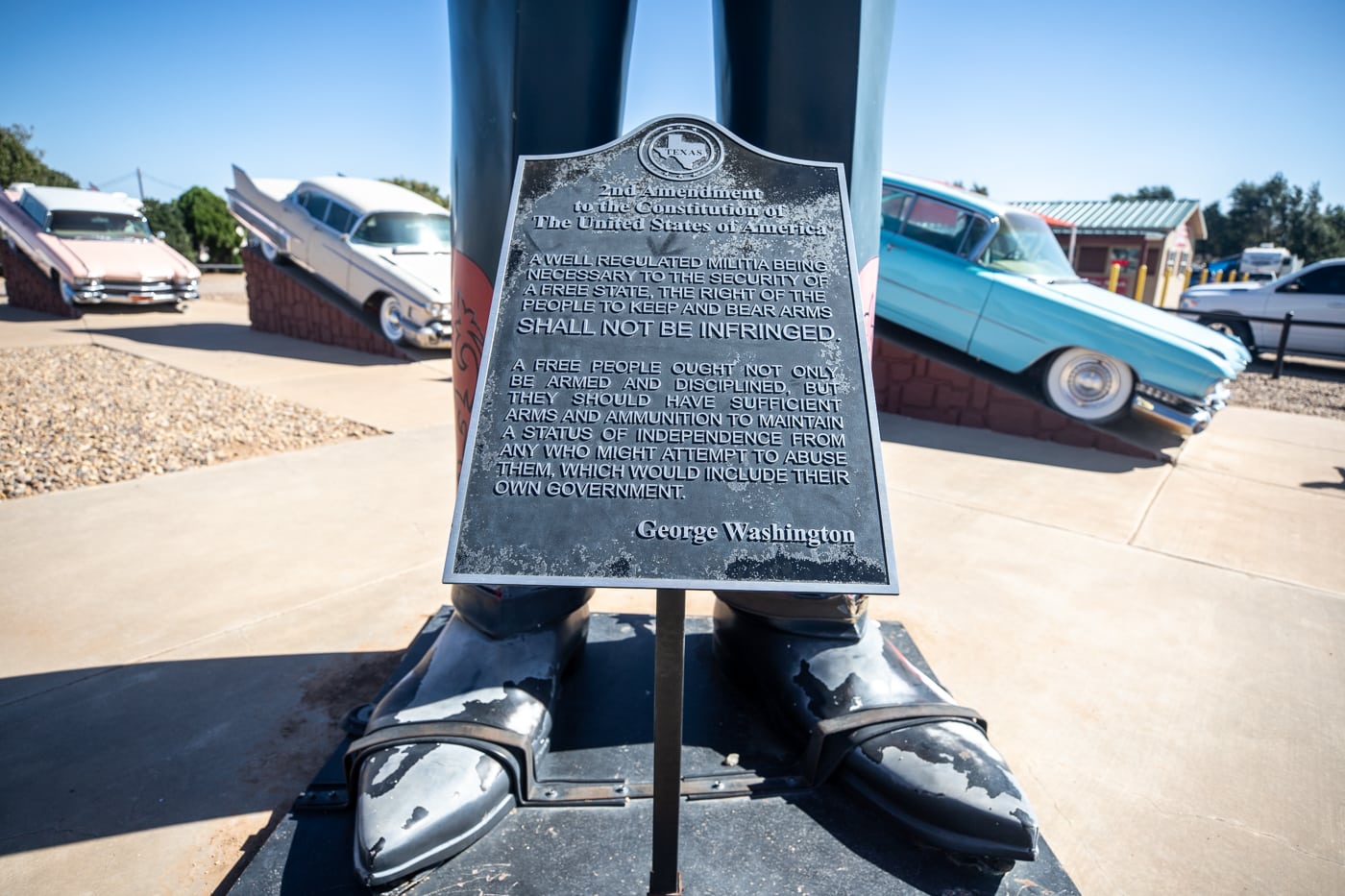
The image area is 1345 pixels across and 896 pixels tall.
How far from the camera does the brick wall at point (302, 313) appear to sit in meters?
8.62

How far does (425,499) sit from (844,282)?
9.43ft

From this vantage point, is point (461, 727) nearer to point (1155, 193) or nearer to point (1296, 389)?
point (1296, 389)

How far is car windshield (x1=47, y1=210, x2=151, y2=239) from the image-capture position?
1152 cm

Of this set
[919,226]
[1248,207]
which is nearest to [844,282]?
[919,226]

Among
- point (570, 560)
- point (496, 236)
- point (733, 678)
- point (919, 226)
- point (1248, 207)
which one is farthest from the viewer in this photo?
point (1248, 207)

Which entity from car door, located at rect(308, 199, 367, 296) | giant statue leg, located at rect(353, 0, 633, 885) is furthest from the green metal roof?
giant statue leg, located at rect(353, 0, 633, 885)

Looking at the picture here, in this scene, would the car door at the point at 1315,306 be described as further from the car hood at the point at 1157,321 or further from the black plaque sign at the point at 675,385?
the black plaque sign at the point at 675,385

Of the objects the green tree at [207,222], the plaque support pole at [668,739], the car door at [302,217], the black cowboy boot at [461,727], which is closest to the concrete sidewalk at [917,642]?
the black cowboy boot at [461,727]

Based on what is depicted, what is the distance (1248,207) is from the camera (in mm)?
48625

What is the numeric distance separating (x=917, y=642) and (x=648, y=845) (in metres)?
1.34

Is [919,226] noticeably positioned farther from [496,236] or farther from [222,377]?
[222,377]

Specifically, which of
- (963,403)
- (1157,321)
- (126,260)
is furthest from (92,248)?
(1157,321)

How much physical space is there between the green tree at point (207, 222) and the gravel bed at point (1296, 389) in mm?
25396

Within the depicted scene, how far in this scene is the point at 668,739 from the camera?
131 centimetres
